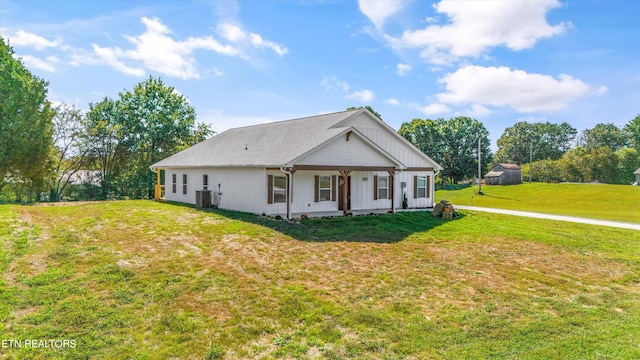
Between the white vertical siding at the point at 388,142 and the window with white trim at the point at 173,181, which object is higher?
the white vertical siding at the point at 388,142

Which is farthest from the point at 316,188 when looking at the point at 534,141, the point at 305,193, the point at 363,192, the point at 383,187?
the point at 534,141

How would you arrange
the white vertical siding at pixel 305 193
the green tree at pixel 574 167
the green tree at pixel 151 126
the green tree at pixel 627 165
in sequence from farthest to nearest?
the green tree at pixel 627 165, the green tree at pixel 574 167, the green tree at pixel 151 126, the white vertical siding at pixel 305 193

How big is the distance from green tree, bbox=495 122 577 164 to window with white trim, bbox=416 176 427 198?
6752 centimetres

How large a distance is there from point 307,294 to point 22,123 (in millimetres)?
27261

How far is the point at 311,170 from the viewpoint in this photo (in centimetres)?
1545

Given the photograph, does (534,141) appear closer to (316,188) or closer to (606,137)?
(606,137)

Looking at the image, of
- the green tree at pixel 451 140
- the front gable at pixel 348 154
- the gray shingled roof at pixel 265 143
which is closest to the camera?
the front gable at pixel 348 154

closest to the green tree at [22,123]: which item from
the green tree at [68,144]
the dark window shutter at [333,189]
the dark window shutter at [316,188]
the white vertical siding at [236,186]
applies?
the green tree at [68,144]

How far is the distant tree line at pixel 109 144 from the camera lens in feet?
93.7

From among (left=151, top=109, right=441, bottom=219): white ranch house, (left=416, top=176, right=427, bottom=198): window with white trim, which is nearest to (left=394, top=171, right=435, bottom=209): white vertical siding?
(left=151, top=109, right=441, bottom=219): white ranch house

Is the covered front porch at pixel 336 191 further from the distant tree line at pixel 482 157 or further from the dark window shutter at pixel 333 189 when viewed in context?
the distant tree line at pixel 482 157

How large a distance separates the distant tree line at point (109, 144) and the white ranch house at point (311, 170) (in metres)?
13.0

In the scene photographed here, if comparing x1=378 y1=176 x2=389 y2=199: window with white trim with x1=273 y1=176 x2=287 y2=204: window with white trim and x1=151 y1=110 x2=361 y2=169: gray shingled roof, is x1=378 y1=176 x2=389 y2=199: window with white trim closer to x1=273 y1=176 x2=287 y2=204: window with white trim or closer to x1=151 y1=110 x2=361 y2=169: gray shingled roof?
x1=151 y1=110 x2=361 y2=169: gray shingled roof

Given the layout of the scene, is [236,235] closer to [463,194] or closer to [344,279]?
[344,279]
